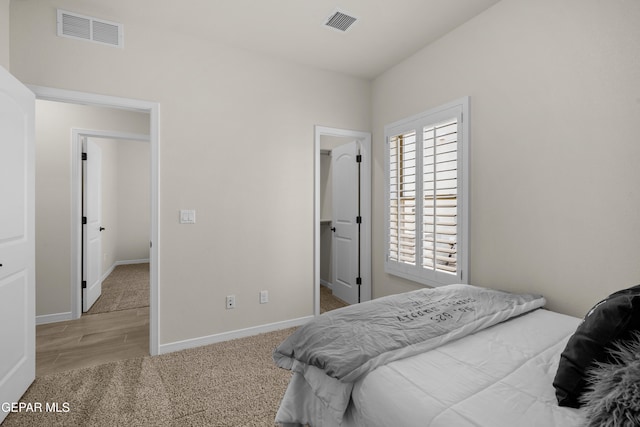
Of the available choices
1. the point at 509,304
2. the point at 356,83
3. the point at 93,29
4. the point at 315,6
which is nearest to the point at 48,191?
the point at 93,29

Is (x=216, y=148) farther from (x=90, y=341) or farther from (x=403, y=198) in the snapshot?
(x=90, y=341)

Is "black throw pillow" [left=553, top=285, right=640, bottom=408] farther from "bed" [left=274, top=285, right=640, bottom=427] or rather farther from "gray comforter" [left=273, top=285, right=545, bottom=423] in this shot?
"gray comforter" [left=273, top=285, right=545, bottom=423]

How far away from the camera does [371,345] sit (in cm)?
129

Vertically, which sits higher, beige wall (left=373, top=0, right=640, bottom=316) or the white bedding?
beige wall (left=373, top=0, right=640, bottom=316)

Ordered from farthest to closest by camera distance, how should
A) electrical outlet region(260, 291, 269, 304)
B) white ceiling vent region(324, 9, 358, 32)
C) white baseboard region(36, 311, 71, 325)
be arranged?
1. white baseboard region(36, 311, 71, 325)
2. electrical outlet region(260, 291, 269, 304)
3. white ceiling vent region(324, 9, 358, 32)

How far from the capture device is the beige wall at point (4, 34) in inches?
81.1

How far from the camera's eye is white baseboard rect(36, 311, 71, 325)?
127 inches

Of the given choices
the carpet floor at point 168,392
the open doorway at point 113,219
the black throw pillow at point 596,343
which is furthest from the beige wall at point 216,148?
the black throw pillow at point 596,343

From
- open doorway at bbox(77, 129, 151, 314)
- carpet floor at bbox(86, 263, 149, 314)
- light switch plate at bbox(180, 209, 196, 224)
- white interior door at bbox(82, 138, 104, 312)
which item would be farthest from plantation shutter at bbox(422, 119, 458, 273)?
white interior door at bbox(82, 138, 104, 312)

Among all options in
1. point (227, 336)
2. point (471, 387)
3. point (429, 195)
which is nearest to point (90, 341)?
point (227, 336)

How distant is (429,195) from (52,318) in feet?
13.5

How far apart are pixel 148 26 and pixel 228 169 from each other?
4.36 ft

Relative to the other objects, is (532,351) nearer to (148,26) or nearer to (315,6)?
(315,6)

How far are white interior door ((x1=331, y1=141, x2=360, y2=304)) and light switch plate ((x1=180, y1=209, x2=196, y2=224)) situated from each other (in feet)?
6.19
